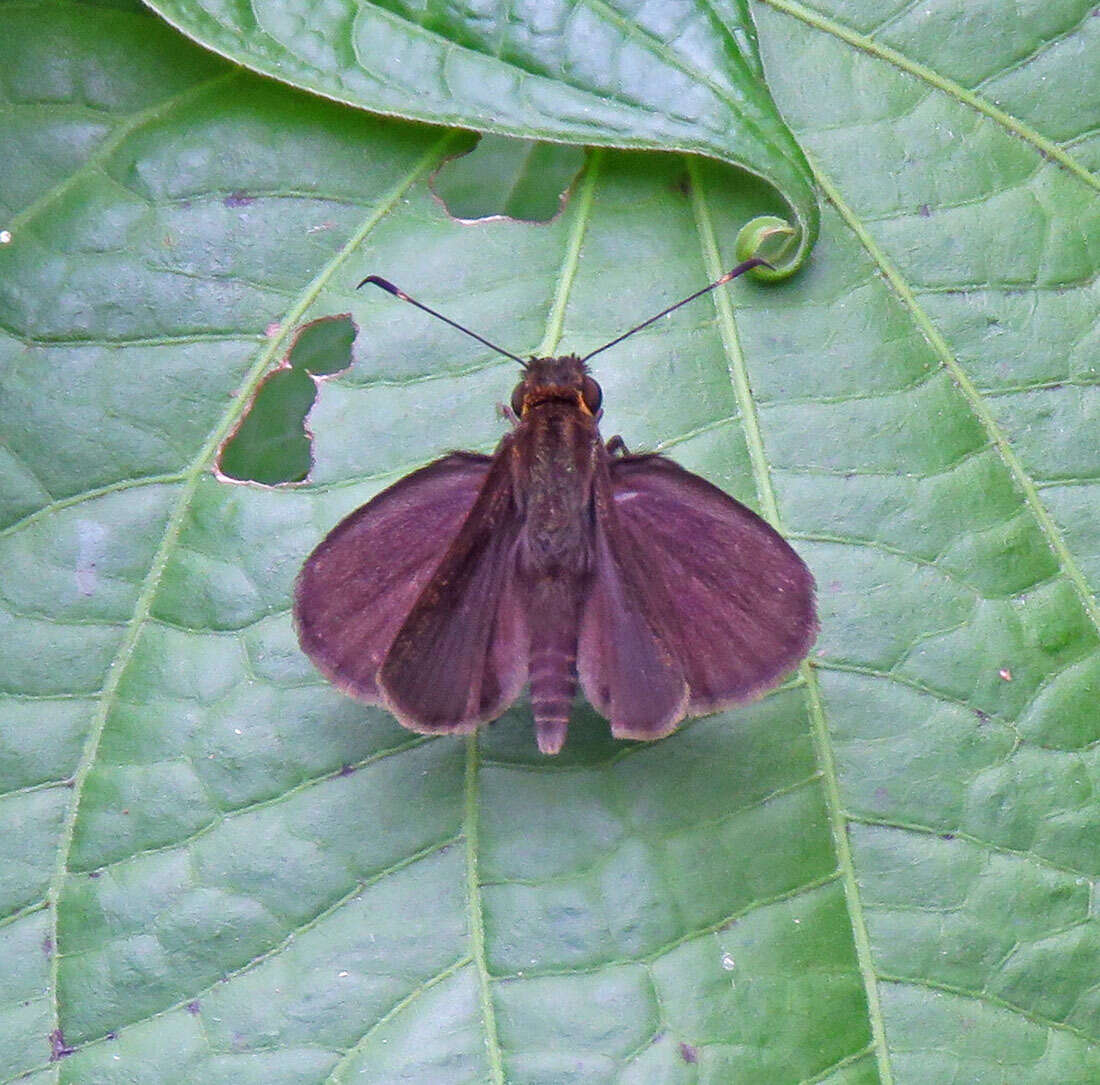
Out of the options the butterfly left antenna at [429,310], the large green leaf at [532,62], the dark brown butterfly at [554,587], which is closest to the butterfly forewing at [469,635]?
the dark brown butterfly at [554,587]

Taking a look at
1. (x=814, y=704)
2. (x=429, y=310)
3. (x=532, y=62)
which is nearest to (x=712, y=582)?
(x=814, y=704)

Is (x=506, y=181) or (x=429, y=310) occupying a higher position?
(x=506, y=181)

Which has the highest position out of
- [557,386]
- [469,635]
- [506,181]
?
[506,181]

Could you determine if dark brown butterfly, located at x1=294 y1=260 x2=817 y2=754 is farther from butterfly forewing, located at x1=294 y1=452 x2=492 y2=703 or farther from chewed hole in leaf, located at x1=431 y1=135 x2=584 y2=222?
chewed hole in leaf, located at x1=431 y1=135 x2=584 y2=222

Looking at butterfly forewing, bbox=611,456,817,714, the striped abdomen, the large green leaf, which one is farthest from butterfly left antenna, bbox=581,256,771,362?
the striped abdomen

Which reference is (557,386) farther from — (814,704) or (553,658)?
(814,704)

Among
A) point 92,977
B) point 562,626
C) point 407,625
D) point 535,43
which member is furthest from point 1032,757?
point 92,977

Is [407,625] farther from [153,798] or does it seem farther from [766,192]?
[766,192]

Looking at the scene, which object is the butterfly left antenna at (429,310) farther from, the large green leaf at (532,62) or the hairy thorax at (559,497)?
the large green leaf at (532,62)
